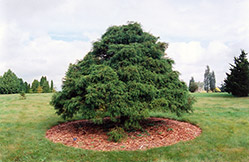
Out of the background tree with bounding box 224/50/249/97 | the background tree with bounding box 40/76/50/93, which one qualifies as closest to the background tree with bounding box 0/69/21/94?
the background tree with bounding box 40/76/50/93

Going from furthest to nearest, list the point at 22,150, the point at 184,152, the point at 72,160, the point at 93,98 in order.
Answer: the point at 93,98, the point at 22,150, the point at 184,152, the point at 72,160

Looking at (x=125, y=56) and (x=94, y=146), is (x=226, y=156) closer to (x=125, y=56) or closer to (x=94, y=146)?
(x=94, y=146)

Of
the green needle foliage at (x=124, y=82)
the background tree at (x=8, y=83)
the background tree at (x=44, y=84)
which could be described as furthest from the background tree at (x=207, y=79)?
the green needle foliage at (x=124, y=82)

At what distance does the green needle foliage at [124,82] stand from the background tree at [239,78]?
740 inches

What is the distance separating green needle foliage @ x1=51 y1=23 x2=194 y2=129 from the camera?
18.7ft

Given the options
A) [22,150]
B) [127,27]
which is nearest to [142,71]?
[127,27]

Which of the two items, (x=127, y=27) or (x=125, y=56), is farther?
(x=127, y=27)

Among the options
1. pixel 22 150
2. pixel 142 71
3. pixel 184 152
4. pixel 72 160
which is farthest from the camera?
pixel 142 71

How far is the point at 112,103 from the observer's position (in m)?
5.63

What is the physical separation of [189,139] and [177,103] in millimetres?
1270

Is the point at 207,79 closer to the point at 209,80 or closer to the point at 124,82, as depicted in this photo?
the point at 209,80

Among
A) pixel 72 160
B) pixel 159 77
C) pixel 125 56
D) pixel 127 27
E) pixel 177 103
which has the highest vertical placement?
pixel 127 27

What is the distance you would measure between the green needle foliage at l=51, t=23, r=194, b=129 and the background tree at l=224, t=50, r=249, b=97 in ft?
61.6

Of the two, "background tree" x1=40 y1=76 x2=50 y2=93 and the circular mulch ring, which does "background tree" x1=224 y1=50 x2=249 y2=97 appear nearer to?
the circular mulch ring
